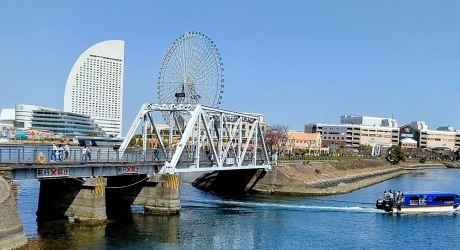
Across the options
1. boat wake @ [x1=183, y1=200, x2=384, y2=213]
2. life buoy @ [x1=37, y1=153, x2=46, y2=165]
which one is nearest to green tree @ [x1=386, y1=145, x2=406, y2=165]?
boat wake @ [x1=183, y1=200, x2=384, y2=213]

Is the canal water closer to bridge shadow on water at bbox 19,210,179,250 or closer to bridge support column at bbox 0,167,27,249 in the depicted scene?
bridge shadow on water at bbox 19,210,179,250

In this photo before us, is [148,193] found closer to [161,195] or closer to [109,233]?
[161,195]

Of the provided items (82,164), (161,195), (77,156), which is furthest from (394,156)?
(82,164)

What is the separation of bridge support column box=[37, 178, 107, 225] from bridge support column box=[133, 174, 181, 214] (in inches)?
370

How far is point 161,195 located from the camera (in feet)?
189

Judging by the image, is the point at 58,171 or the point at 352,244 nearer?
the point at 58,171

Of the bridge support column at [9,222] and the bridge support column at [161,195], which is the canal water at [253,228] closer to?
the bridge support column at [161,195]

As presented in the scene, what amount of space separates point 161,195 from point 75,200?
1163 centimetres

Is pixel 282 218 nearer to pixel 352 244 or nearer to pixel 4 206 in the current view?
pixel 352 244

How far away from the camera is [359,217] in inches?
2430

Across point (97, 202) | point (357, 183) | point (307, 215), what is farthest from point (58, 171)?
point (357, 183)

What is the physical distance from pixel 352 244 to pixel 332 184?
168 ft

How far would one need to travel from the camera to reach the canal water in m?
43.6

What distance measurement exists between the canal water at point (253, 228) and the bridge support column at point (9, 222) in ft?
8.91
